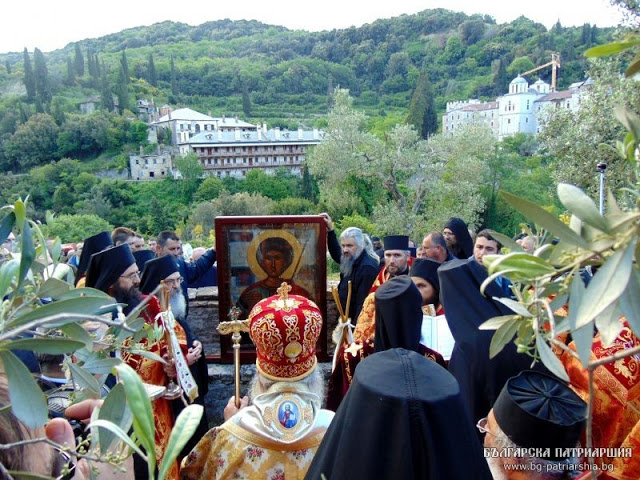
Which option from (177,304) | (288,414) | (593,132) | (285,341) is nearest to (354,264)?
(177,304)

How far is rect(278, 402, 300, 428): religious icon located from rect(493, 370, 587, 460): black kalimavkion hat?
85 cm

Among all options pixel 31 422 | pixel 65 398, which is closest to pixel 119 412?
pixel 31 422

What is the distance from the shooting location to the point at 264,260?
527 centimetres

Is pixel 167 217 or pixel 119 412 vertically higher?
pixel 119 412

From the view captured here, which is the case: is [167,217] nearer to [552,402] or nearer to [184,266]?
[184,266]

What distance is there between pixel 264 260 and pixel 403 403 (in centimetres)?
402

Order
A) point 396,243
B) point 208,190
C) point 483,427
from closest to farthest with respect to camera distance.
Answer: point 483,427, point 396,243, point 208,190

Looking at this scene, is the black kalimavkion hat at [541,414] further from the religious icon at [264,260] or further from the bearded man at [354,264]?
the religious icon at [264,260]

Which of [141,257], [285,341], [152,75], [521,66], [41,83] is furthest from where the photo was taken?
[152,75]

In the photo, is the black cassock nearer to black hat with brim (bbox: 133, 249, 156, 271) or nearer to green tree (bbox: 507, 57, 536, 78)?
black hat with brim (bbox: 133, 249, 156, 271)

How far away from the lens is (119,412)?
1055 mm

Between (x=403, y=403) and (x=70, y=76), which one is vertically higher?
(x=70, y=76)

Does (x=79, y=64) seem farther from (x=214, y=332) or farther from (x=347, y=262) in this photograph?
(x=347, y=262)

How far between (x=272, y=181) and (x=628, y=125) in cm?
7302
